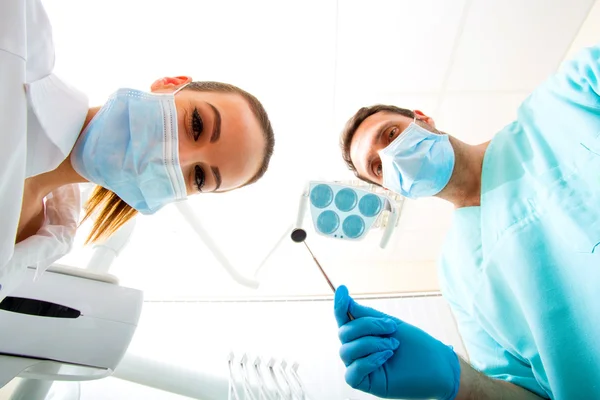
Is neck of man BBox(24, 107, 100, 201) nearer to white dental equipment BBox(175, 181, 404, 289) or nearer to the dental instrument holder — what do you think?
white dental equipment BBox(175, 181, 404, 289)

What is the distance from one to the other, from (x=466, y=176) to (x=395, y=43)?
90 cm

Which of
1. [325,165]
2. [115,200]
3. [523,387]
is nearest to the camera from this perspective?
[523,387]

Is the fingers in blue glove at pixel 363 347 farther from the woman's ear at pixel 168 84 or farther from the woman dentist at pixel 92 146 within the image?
the woman's ear at pixel 168 84

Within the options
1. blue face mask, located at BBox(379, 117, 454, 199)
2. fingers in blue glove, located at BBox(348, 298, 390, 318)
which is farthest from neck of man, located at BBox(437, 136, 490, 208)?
fingers in blue glove, located at BBox(348, 298, 390, 318)

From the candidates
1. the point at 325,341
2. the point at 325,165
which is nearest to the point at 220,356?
the point at 325,341

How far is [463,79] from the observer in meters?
1.87

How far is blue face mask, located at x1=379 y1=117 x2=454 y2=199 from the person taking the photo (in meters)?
1.24

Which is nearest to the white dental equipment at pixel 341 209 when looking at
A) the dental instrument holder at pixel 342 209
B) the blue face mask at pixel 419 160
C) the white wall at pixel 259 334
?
the dental instrument holder at pixel 342 209

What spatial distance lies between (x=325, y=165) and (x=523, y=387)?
157cm

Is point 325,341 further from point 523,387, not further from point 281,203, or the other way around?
point 281,203

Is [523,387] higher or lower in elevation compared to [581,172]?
lower

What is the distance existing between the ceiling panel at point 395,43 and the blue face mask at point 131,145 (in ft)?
3.88

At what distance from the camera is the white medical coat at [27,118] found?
1.75 feet

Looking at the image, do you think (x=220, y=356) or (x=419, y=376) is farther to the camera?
(x=220, y=356)
